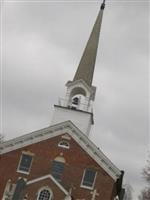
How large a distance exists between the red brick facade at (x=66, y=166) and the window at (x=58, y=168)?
26 cm

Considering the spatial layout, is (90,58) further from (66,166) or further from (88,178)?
(88,178)

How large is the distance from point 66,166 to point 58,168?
0.69 meters

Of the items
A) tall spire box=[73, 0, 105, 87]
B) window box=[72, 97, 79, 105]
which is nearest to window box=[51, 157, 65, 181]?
window box=[72, 97, 79, 105]

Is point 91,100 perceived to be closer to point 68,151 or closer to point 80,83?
point 80,83

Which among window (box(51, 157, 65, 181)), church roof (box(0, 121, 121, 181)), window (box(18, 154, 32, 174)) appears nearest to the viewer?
window (box(51, 157, 65, 181))

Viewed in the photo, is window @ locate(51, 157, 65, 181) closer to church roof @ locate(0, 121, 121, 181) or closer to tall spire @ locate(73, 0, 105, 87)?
church roof @ locate(0, 121, 121, 181)

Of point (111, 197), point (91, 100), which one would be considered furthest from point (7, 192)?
point (91, 100)

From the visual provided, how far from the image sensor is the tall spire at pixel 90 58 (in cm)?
4388

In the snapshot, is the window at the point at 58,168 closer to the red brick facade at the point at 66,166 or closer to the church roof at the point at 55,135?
the red brick facade at the point at 66,166

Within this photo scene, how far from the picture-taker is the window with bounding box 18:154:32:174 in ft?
127

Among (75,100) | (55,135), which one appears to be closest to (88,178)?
(55,135)

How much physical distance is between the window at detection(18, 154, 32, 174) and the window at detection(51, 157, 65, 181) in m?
2.04

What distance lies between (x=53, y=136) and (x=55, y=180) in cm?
421

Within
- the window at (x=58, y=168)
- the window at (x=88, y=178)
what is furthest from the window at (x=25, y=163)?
the window at (x=88, y=178)
